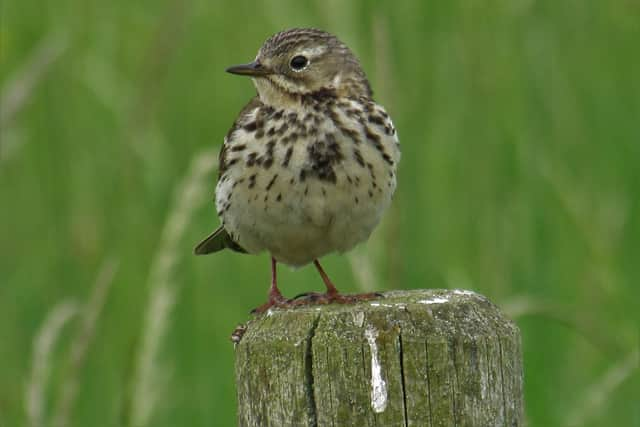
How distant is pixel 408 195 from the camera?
6.29m

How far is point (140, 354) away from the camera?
472 centimetres

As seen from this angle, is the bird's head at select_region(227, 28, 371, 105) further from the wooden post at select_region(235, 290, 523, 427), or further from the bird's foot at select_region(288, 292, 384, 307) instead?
the wooden post at select_region(235, 290, 523, 427)

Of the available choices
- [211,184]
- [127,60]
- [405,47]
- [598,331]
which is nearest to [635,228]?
[598,331]

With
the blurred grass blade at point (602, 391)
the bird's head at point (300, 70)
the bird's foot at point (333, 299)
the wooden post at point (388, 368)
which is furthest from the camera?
the bird's head at point (300, 70)

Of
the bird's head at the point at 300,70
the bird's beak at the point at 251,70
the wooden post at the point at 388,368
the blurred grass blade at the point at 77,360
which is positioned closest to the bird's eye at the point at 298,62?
the bird's head at the point at 300,70

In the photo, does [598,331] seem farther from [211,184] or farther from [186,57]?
[186,57]

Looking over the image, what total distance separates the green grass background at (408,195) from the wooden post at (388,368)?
6.30 feet

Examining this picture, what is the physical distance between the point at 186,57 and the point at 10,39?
3.24ft

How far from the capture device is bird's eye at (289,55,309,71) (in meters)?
5.29

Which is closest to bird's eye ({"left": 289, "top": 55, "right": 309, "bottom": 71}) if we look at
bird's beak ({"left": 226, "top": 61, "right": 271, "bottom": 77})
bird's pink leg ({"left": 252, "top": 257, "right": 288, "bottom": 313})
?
bird's beak ({"left": 226, "top": 61, "right": 271, "bottom": 77})

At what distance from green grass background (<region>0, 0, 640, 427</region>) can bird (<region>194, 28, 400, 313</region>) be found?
0.25 metres

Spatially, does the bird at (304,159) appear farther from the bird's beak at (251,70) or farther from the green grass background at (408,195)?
the green grass background at (408,195)

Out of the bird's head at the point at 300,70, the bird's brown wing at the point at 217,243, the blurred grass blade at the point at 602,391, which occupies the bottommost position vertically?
the blurred grass blade at the point at 602,391

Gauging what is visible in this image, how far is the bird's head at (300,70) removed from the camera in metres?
5.23
